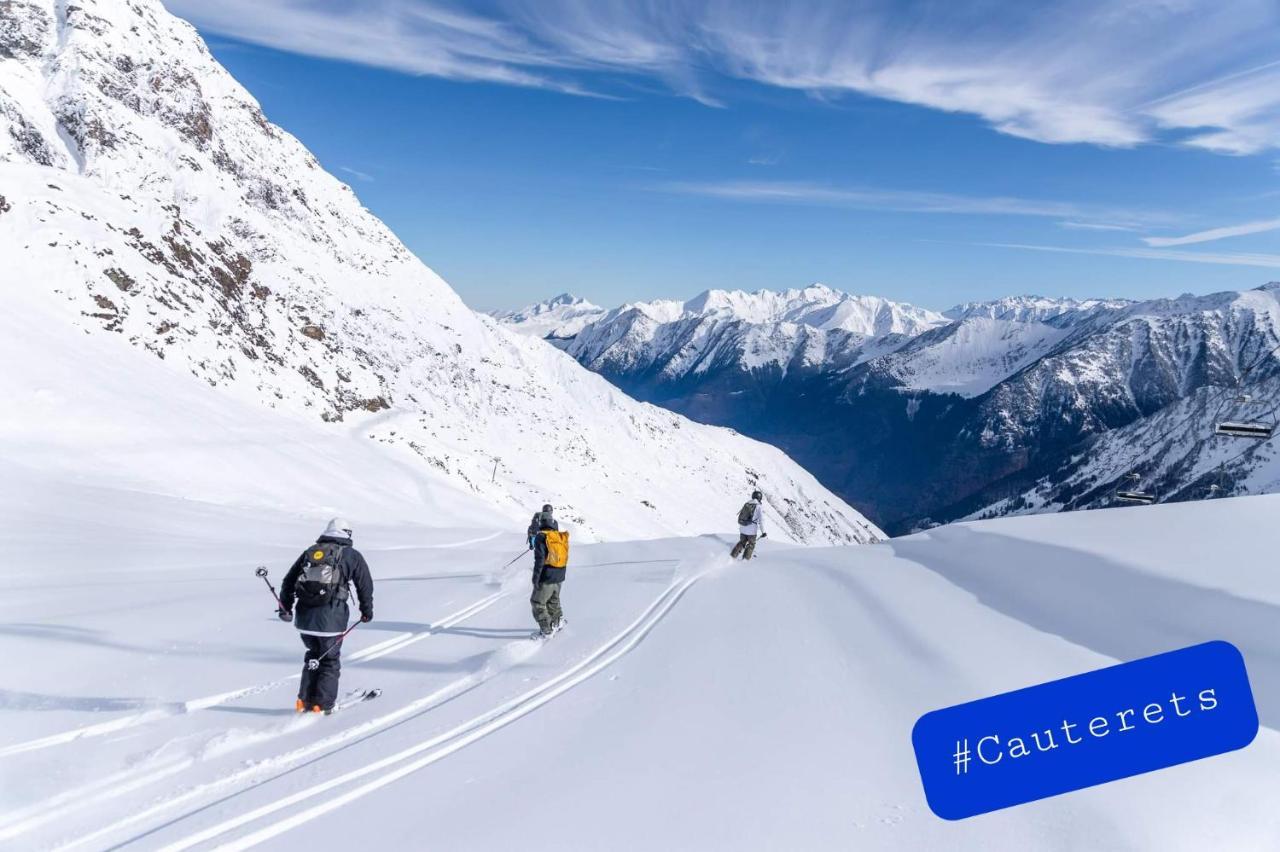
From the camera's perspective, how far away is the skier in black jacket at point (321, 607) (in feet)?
23.9

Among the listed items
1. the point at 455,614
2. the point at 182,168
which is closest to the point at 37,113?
the point at 182,168

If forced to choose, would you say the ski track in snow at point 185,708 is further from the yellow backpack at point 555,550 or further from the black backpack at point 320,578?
the yellow backpack at point 555,550

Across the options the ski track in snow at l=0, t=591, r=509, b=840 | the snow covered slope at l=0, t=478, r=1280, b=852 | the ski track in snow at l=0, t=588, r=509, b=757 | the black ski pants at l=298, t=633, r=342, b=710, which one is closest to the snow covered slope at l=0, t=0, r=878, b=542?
the snow covered slope at l=0, t=478, r=1280, b=852

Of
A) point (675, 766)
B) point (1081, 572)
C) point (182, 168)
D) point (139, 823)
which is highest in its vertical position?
point (182, 168)

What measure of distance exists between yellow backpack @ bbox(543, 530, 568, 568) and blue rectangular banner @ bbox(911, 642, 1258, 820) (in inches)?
255

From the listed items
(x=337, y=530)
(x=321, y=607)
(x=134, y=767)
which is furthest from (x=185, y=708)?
(x=337, y=530)

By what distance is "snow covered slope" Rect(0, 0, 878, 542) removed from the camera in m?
29.2

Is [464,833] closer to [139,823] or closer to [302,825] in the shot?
[302,825]

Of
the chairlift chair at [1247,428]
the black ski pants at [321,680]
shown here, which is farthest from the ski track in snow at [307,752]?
the chairlift chair at [1247,428]

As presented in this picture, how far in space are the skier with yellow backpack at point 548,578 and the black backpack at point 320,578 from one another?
3.18 meters

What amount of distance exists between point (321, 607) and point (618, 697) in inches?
136

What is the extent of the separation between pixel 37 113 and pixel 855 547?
105m

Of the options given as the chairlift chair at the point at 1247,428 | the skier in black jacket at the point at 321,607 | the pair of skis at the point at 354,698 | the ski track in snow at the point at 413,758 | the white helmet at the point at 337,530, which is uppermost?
the chairlift chair at the point at 1247,428

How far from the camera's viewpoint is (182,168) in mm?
90000
